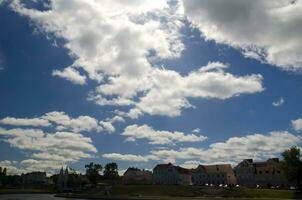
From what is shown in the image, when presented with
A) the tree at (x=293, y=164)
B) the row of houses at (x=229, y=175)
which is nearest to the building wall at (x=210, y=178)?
the row of houses at (x=229, y=175)

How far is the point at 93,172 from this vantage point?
189 m

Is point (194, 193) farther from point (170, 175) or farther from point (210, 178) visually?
point (170, 175)

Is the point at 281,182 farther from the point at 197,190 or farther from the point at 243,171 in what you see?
the point at 197,190

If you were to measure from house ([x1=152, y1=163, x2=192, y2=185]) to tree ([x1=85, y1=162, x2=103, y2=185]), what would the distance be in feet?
89.4

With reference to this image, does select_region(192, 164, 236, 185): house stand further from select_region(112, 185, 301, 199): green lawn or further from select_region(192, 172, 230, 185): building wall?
select_region(112, 185, 301, 199): green lawn

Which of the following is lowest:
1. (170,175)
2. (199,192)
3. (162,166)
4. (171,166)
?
(199,192)

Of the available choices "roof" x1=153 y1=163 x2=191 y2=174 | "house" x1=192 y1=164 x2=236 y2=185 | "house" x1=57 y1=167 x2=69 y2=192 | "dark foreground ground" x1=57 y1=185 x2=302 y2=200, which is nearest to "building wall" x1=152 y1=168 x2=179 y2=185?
"roof" x1=153 y1=163 x2=191 y2=174

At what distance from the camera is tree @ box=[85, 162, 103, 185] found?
185m

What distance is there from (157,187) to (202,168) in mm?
48791

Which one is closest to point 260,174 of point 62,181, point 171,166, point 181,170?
point 181,170

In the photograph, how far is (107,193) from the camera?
126 meters

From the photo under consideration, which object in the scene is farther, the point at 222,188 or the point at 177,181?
the point at 177,181

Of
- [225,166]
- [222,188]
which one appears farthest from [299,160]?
[225,166]

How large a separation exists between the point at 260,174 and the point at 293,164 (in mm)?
47538
